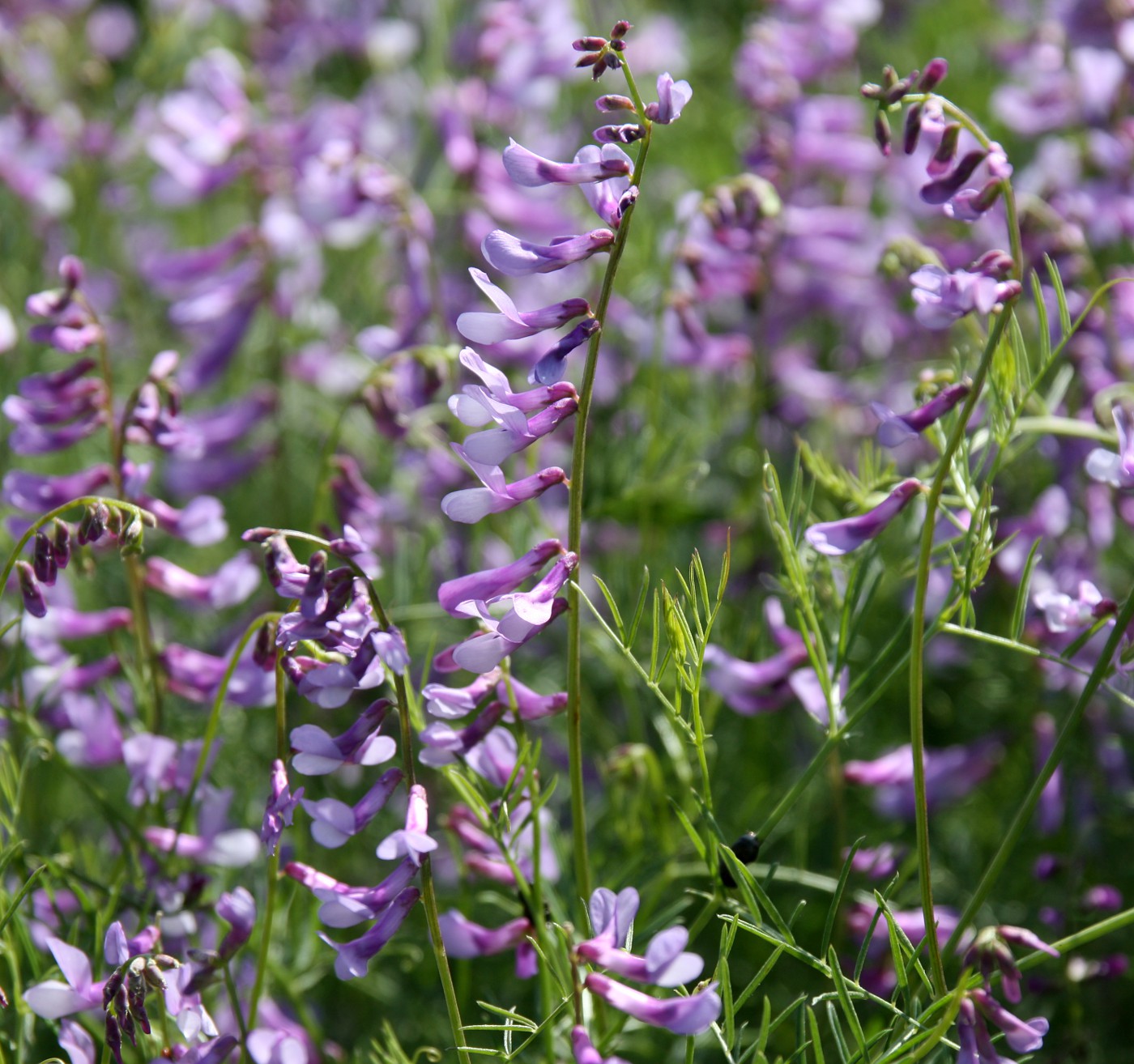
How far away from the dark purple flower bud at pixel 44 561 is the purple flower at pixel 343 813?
1.26 feet

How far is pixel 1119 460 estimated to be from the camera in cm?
149

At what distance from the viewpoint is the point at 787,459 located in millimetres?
2760

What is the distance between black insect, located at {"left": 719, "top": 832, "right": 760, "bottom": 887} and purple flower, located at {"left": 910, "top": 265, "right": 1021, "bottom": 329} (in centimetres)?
59

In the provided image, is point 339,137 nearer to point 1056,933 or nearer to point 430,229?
point 430,229

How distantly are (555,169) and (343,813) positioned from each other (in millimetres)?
652

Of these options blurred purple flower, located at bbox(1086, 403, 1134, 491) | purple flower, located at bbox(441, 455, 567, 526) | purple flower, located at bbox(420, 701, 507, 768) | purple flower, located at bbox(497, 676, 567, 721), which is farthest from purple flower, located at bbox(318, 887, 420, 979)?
blurred purple flower, located at bbox(1086, 403, 1134, 491)

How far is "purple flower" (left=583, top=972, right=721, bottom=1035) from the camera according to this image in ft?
3.74

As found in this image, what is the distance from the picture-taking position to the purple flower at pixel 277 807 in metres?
1.27

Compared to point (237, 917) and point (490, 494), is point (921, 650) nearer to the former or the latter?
point (490, 494)

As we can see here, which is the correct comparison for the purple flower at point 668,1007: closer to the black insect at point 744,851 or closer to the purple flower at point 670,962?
the purple flower at point 670,962

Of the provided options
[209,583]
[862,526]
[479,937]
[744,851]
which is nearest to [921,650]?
[862,526]

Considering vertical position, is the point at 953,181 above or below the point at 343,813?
above

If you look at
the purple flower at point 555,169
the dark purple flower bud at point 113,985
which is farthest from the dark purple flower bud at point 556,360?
the dark purple flower bud at point 113,985

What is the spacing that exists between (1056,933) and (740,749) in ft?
2.16
